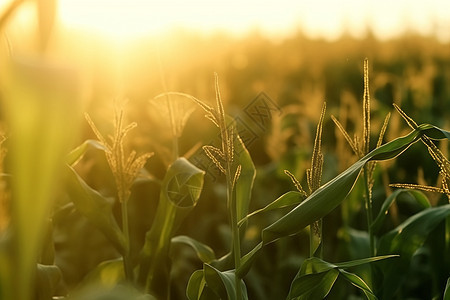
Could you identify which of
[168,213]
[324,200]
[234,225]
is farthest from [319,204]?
[168,213]

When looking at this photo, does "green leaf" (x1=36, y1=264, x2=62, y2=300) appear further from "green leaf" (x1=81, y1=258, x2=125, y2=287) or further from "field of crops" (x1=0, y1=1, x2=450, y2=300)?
"green leaf" (x1=81, y1=258, x2=125, y2=287)

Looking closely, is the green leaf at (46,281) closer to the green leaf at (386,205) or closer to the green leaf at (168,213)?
the green leaf at (168,213)

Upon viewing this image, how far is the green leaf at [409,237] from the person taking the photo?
1.63m

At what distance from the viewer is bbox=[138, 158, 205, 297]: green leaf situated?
158 cm

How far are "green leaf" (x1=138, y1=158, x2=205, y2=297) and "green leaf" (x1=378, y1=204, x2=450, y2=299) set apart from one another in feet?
1.55

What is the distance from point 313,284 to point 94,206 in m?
0.51

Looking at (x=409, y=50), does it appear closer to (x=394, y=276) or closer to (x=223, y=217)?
(x=223, y=217)

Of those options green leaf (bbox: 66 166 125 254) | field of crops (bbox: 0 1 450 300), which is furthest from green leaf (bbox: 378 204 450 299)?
green leaf (bbox: 66 166 125 254)

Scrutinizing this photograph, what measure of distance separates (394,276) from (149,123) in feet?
11.3

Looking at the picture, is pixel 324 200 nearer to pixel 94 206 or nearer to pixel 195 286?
pixel 195 286

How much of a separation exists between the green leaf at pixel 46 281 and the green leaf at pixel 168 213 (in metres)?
0.26

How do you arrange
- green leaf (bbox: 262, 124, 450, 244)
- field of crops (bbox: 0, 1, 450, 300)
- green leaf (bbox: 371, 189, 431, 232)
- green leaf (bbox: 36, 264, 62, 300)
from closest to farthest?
field of crops (bbox: 0, 1, 450, 300), green leaf (bbox: 262, 124, 450, 244), green leaf (bbox: 36, 264, 62, 300), green leaf (bbox: 371, 189, 431, 232)

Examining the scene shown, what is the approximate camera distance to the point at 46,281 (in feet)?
4.67

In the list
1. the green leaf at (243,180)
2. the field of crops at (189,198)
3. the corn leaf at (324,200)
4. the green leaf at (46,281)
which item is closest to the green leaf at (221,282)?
the field of crops at (189,198)
